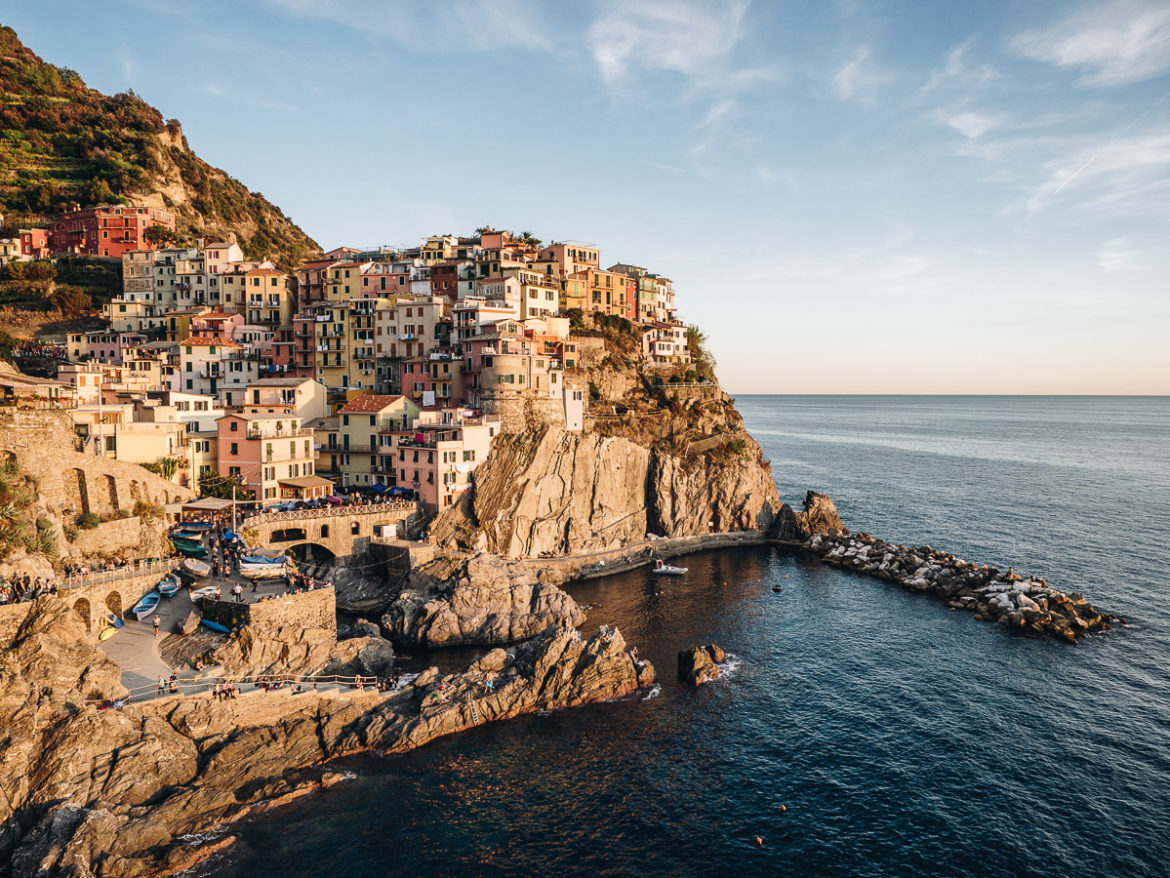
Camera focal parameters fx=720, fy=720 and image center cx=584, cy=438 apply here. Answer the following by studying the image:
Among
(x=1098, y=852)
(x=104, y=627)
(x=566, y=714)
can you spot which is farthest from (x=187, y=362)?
(x=1098, y=852)

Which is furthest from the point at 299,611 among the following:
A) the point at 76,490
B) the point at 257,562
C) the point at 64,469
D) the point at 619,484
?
the point at 619,484

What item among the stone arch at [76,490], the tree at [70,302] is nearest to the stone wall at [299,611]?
the stone arch at [76,490]

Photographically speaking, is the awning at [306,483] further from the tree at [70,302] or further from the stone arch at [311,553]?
the tree at [70,302]

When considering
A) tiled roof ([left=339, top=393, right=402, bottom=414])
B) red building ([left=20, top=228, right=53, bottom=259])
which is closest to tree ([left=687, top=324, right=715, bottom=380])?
tiled roof ([left=339, top=393, right=402, bottom=414])

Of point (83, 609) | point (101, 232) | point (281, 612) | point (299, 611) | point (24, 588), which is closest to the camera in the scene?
point (24, 588)

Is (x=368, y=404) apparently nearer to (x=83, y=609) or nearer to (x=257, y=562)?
(x=257, y=562)

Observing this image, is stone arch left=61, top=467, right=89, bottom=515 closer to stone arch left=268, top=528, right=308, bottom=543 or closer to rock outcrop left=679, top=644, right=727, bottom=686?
stone arch left=268, top=528, right=308, bottom=543

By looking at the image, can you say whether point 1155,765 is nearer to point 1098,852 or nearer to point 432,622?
point 1098,852
